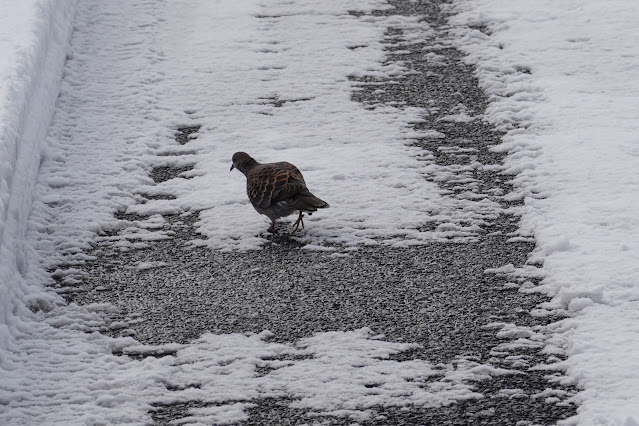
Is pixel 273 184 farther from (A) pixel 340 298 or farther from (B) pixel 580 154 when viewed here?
(B) pixel 580 154

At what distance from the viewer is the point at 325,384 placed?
4617 mm

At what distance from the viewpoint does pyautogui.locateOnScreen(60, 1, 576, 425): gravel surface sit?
4453 mm

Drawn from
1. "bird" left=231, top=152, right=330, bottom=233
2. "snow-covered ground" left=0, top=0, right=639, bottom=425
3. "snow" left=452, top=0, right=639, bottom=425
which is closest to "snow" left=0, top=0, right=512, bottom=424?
"snow-covered ground" left=0, top=0, right=639, bottom=425

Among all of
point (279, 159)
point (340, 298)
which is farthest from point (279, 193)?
point (279, 159)

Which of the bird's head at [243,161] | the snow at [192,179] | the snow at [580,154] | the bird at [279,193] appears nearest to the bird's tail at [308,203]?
the bird at [279,193]

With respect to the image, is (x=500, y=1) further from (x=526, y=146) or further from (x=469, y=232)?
(x=469, y=232)

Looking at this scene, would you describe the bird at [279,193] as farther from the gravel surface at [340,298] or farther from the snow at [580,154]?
the snow at [580,154]

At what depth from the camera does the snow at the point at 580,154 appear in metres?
4.72

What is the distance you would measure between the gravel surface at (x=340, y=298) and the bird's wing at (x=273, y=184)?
30 centimetres

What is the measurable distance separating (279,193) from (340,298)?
866 mm

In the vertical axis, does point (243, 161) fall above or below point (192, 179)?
above

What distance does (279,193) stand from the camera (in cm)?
600

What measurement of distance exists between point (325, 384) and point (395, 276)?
3.98 feet

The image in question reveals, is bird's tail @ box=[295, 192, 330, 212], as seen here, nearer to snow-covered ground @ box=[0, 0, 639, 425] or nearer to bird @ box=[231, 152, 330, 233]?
bird @ box=[231, 152, 330, 233]
